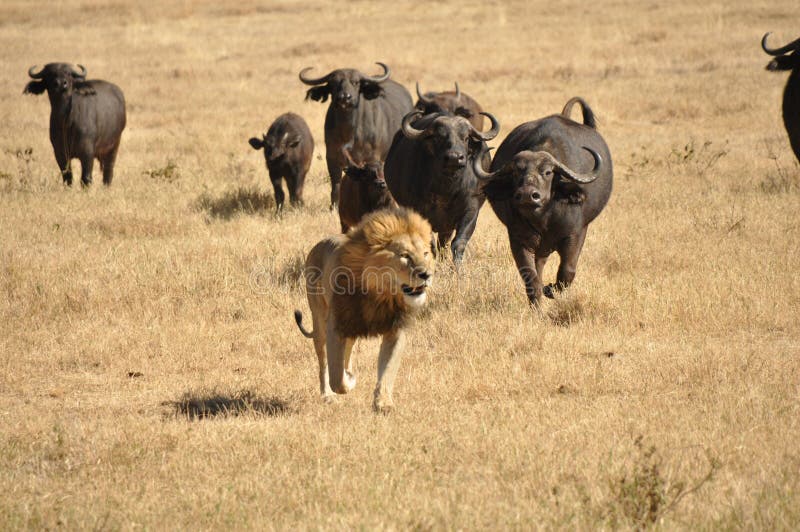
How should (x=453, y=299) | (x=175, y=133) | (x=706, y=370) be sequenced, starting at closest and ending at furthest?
(x=706, y=370)
(x=453, y=299)
(x=175, y=133)

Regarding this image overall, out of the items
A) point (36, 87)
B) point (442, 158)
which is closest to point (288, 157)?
point (442, 158)

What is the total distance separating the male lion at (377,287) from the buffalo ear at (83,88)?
10.1 m

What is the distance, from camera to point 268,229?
12.4 meters

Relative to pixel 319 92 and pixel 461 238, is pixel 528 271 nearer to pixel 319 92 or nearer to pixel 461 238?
pixel 461 238

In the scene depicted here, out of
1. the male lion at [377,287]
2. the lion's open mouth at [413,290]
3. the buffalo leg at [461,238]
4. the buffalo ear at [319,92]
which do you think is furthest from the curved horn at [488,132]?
the buffalo ear at [319,92]

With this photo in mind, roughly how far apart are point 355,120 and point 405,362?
7.03 metres

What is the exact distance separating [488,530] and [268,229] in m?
8.21

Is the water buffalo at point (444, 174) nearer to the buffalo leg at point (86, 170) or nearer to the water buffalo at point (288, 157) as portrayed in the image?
the water buffalo at point (288, 157)

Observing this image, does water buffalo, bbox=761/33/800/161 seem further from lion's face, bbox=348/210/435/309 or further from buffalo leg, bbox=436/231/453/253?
lion's face, bbox=348/210/435/309

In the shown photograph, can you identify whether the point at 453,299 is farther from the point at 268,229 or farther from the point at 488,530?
the point at 488,530

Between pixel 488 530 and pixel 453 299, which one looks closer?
pixel 488 530

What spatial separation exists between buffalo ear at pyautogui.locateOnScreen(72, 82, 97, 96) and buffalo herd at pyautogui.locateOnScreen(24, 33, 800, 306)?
0.02m

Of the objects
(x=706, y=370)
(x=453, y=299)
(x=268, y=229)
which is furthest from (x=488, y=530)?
(x=268, y=229)

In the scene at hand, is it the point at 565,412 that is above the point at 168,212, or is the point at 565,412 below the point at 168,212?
above
